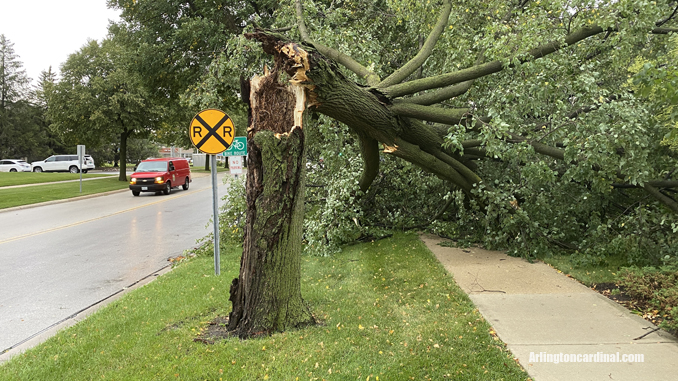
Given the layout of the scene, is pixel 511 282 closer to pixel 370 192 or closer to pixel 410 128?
pixel 410 128

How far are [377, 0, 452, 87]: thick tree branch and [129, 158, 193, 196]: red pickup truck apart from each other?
56.5 ft

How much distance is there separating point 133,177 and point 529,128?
1975 cm

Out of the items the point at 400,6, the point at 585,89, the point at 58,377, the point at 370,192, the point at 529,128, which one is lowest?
the point at 58,377

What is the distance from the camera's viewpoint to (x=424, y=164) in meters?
7.54

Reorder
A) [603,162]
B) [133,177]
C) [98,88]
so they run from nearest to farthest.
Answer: [603,162]
[133,177]
[98,88]

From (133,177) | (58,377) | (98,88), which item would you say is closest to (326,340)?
(58,377)

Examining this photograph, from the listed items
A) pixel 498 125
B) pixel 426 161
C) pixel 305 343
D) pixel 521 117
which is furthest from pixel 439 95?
pixel 305 343

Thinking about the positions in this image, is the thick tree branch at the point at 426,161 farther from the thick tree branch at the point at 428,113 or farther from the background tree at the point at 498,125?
the thick tree branch at the point at 428,113

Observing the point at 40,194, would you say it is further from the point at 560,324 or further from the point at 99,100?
the point at 560,324

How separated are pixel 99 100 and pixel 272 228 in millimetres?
27912

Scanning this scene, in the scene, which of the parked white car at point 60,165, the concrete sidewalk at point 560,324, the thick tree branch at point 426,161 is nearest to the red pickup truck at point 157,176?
the thick tree branch at point 426,161

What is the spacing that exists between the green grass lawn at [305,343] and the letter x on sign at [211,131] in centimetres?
213

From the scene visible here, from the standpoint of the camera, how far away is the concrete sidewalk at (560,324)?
3.51 metres

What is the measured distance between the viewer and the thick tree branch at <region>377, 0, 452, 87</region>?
7.42 m
